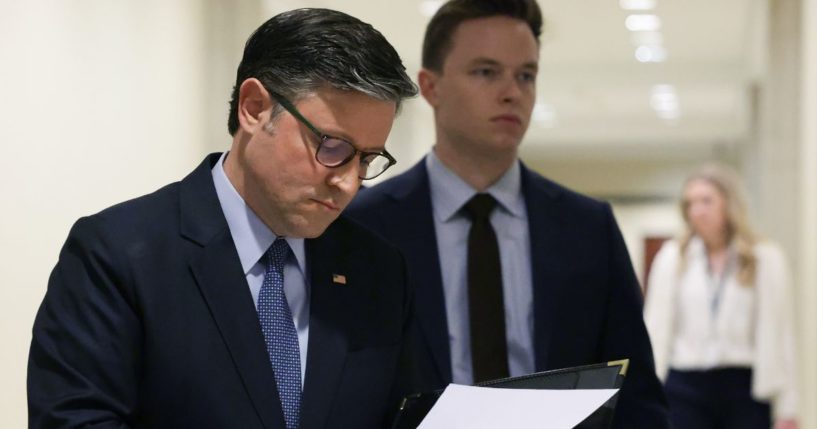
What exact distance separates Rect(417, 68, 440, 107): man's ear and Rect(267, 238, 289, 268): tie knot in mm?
1327

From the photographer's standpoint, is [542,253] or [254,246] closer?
[254,246]

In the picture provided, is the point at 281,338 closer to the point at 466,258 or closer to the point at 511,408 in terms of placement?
the point at 511,408

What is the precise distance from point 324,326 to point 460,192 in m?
1.14

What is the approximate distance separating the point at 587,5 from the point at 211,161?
8962 millimetres

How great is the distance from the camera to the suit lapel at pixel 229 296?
76.8 inches

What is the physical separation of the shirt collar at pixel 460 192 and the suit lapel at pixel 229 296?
1193 millimetres

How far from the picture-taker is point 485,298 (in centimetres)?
301

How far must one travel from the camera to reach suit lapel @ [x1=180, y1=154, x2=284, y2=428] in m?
1.95

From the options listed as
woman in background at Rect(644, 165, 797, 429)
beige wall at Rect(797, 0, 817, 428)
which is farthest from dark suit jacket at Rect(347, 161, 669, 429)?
beige wall at Rect(797, 0, 817, 428)

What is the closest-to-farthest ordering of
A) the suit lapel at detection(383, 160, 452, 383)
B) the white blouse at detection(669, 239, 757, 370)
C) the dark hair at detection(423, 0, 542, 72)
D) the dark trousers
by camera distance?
the suit lapel at detection(383, 160, 452, 383)
the dark hair at detection(423, 0, 542, 72)
the dark trousers
the white blouse at detection(669, 239, 757, 370)

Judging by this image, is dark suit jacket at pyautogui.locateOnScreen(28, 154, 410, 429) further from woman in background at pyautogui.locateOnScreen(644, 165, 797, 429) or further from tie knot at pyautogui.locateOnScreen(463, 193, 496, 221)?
woman in background at pyautogui.locateOnScreen(644, 165, 797, 429)

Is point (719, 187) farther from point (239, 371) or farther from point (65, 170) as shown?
point (239, 371)

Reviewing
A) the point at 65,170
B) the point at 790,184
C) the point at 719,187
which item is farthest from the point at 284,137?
the point at 790,184

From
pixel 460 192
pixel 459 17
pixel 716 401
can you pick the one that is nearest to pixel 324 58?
pixel 460 192
